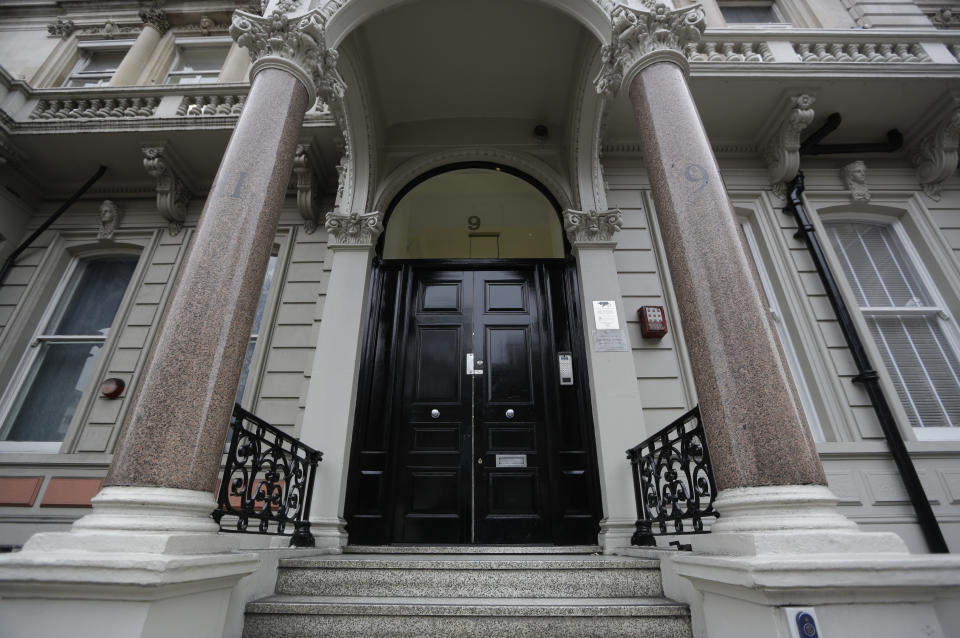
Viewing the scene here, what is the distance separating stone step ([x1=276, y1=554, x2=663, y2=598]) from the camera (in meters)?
2.93

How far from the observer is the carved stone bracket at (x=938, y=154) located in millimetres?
5368

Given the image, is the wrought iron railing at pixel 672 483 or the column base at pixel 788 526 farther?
the wrought iron railing at pixel 672 483

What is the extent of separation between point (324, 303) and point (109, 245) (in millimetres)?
3696

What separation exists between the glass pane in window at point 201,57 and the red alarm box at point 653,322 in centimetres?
767

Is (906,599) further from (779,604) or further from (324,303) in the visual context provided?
(324,303)

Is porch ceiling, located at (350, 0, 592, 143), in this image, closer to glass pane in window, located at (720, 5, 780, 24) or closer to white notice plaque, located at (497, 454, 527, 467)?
glass pane in window, located at (720, 5, 780, 24)

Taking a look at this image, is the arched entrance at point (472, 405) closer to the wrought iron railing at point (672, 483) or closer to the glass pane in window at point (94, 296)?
the wrought iron railing at point (672, 483)

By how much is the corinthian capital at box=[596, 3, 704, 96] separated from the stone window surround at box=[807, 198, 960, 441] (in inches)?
135

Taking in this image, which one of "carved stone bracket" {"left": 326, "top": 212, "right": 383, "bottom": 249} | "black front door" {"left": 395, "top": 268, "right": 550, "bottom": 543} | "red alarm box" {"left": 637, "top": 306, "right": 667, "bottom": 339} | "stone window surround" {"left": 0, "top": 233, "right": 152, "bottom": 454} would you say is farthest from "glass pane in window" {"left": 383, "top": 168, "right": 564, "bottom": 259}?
"stone window surround" {"left": 0, "top": 233, "right": 152, "bottom": 454}

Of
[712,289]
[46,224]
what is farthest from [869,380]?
[46,224]

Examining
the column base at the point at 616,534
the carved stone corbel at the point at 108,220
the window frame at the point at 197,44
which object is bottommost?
the column base at the point at 616,534

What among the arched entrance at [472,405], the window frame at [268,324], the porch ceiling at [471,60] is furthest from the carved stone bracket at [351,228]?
the porch ceiling at [471,60]

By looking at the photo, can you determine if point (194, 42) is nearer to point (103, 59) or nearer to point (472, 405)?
point (103, 59)

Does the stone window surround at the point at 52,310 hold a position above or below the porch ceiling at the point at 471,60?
below
